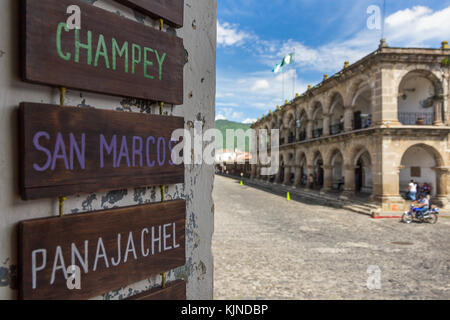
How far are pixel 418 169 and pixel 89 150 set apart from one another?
22.5 m

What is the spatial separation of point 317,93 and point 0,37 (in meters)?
24.4

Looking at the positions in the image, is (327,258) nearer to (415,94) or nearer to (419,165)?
(419,165)

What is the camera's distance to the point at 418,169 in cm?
1941

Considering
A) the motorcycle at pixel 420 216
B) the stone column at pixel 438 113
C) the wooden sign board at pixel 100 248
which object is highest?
the stone column at pixel 438 113

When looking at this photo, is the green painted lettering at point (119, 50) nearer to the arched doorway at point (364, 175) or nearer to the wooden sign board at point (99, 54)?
the wooden sign board at point (99, 54)

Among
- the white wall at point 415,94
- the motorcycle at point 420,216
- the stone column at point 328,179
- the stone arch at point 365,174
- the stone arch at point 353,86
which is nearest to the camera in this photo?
the motorcycle at point 420,216

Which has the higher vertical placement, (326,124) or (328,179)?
(326,124)

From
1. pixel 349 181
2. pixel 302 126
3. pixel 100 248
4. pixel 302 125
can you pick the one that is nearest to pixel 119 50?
pixel 100 248

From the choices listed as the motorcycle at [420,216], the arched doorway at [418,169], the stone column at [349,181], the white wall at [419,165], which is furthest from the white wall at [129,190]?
the white wall at [419,165]

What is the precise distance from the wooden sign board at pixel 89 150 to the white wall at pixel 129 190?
70 mm

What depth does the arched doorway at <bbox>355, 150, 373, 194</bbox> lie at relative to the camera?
902 inches

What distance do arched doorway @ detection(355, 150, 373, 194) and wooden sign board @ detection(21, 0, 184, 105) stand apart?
23405mm

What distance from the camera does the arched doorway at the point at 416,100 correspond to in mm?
17844
